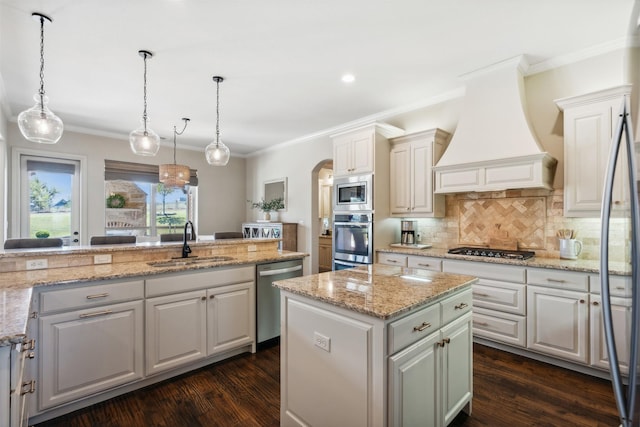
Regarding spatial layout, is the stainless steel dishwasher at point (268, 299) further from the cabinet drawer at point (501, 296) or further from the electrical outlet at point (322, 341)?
the cabinet drawer at point (501, 296)

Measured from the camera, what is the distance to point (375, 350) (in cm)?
136

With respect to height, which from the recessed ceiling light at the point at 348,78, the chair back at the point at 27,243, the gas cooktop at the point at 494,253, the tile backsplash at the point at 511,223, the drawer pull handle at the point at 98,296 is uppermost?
the recessed ceiling light at the point at 348,78

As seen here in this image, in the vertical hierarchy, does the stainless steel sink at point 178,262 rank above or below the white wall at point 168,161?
below

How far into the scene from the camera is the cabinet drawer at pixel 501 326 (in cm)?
280

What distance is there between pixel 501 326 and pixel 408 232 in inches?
62.3

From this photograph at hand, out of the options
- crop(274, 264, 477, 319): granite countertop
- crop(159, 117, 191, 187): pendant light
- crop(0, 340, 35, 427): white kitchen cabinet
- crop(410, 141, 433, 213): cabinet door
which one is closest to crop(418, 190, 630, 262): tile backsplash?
crop(410, 141, 433, 213): cabinet door

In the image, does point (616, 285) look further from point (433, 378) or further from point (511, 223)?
point (511, 223)


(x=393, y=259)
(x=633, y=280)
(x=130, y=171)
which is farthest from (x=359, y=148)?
(x=130, y=171)

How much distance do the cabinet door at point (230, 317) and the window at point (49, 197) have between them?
4.03m

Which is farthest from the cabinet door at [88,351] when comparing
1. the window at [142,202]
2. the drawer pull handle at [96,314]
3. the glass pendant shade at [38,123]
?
the window at [142,202]

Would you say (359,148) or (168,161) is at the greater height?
(168,161)

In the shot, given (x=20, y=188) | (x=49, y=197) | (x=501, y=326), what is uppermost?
(x=20, y=188)

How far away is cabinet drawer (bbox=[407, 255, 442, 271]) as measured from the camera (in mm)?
3330

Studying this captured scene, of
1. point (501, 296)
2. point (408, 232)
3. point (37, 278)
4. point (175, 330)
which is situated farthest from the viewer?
point (408, 232)
